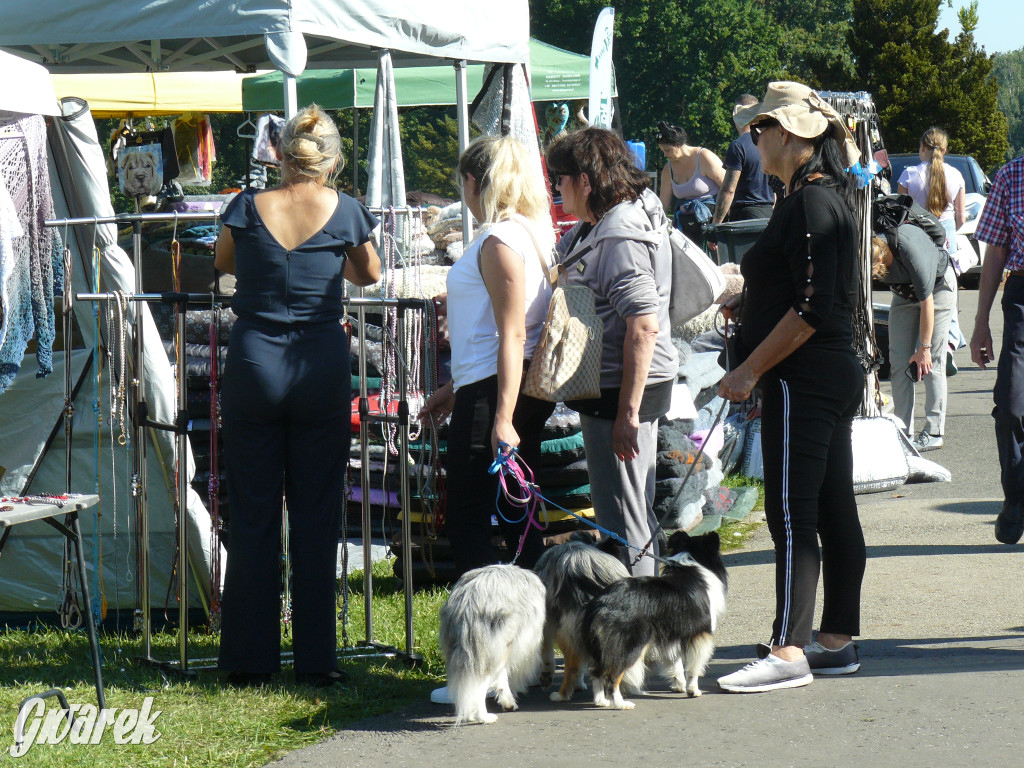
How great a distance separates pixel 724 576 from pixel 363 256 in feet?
5.33

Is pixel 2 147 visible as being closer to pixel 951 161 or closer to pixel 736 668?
pixel 736 668

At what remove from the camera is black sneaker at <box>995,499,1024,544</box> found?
5.63 meters

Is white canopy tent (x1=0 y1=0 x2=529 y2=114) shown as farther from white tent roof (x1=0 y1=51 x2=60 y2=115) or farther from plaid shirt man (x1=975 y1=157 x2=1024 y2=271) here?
plaid shirt man (x1=975 y1=157 x2=1024 y2=271)

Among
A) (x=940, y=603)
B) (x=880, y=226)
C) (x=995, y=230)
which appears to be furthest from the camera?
(x=880, y=226)

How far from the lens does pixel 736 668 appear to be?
13.9 feet

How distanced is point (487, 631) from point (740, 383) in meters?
1.13

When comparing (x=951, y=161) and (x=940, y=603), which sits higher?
(x=951, y=161)

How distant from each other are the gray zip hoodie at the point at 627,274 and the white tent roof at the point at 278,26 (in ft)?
8.21

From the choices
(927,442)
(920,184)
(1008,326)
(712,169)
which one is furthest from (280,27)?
(920,184)

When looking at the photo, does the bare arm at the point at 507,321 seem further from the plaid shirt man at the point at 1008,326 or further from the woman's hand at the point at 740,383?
the plaid shirt man at the point at 1008,326

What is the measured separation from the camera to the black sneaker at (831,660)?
406 centimetres

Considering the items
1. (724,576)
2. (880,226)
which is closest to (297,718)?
(724,576)

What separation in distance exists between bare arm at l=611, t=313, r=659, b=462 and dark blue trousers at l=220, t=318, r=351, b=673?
95cm

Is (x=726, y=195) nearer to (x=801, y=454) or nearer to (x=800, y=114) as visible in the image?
(x=800, y=114)
